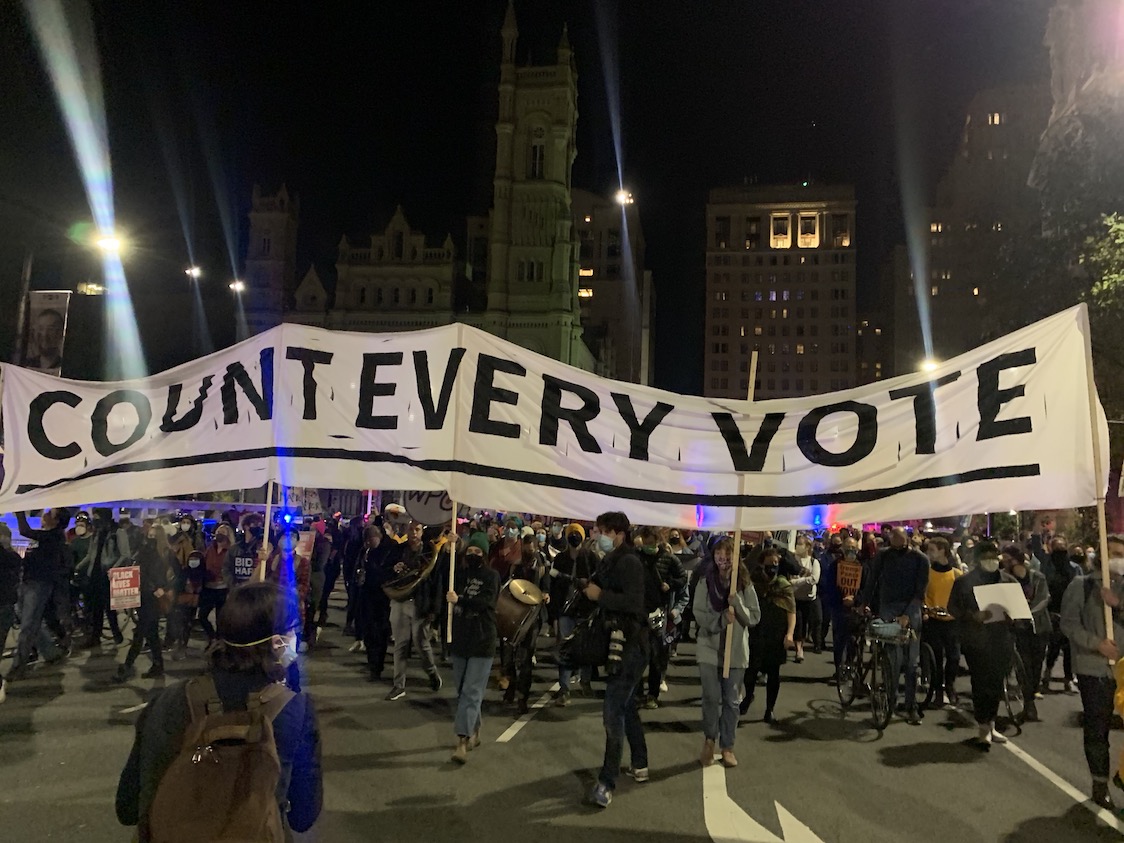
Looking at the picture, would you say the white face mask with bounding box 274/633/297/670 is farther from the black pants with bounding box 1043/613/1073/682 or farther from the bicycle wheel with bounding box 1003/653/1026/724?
the black pants with bounding box 1043/613/1073/682

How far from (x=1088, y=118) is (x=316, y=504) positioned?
25978 millimetres

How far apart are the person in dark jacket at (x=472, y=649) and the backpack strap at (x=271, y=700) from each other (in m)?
3.73

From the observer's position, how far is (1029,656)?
8.91 metres

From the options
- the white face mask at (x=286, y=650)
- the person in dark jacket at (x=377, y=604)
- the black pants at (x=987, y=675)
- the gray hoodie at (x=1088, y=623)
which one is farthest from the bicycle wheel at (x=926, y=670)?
the white face mask at (x=286, y=650)

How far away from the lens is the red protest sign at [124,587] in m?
9.37

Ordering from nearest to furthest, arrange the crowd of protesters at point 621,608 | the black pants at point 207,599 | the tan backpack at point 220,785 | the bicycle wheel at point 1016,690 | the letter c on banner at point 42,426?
1. the tan backpack at point 220,785
2. the letter c on banner at point 42,426
3. the crowd of protesters at point 621,608
4. the bicycle wheel at point 1016,690
5. the black pants at point 207,599

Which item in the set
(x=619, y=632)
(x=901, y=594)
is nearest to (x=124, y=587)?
(x=619, y=632)

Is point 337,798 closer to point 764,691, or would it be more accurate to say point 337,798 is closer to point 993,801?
point 993,801

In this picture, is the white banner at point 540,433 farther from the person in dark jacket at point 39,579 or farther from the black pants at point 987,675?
the person in dark jacket at point 39,579

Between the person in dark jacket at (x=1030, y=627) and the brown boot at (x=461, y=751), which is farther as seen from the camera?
the person in dark jacket at (x=1030, y=627)

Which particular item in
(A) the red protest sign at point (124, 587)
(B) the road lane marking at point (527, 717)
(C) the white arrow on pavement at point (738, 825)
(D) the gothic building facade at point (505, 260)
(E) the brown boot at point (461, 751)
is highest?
(D) the gothic building facade at point (505, 260)

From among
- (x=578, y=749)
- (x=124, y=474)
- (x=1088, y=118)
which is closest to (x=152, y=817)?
(x=124, y=474)

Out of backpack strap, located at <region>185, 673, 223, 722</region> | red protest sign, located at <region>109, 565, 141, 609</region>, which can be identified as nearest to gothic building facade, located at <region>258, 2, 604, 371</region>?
red protest sign, located at <region>109, 565, 141, 609</region>

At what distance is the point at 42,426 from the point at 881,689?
7612 millimetres
